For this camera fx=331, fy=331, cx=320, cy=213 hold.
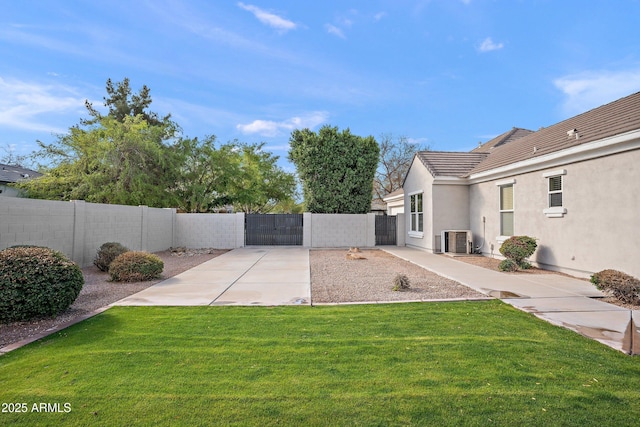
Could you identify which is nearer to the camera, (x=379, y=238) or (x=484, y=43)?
(x=484, y=43)

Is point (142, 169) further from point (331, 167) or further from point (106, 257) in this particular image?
point (331, 167)

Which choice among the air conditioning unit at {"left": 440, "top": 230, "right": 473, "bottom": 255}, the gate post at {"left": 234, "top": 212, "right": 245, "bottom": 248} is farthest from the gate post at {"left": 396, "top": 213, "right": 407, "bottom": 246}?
the gate post at {"left": 234, "top": 212, "right": 245, "bottom": 248}

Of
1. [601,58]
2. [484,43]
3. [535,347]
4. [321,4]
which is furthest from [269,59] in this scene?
[535,347]

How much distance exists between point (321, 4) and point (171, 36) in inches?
218

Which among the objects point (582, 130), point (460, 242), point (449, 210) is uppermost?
point (582, 130)

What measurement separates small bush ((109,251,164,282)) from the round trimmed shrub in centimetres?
274

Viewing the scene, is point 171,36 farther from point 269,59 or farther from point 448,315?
point 448,315

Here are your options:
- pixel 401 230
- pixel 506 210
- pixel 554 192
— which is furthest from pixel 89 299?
pixel 401 230

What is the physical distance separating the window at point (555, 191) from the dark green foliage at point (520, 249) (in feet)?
3.84

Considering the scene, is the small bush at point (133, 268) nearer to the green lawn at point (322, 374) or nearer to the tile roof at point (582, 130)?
the green lawn at point (322, 374)

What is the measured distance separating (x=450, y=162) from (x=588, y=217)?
733 centimetres

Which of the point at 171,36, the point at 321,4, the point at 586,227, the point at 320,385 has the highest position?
the point at 321,4

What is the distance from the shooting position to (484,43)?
1380cm

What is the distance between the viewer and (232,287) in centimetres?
736
